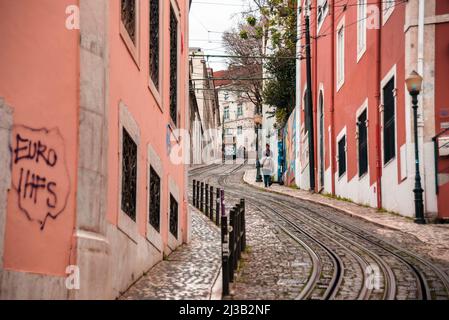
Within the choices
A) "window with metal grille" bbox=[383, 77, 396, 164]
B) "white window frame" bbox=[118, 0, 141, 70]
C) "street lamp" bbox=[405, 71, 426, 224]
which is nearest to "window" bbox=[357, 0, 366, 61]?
"window with metal grille" bbox=[383, 77, 396, 164]

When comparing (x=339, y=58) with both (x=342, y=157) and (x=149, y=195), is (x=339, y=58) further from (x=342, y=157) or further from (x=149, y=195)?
(x=149, y=195)

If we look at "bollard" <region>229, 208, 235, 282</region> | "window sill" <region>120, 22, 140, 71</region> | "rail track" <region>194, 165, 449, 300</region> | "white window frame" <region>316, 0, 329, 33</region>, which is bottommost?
"rail track" <region>194, 165, 449, 300</region>

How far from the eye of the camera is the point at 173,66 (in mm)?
12484

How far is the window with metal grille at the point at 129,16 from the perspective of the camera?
808cm

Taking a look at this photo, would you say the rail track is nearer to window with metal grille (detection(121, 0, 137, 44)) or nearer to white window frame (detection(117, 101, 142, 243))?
white window frame (detection(117, 101, 142, 243))

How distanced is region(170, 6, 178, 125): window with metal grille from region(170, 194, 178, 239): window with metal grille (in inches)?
60.0

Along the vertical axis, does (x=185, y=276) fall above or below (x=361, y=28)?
below

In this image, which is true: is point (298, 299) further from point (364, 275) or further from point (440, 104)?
point (440, 104)

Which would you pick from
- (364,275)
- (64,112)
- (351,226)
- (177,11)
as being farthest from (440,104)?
(64,112)

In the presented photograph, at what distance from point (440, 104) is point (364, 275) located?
666cm

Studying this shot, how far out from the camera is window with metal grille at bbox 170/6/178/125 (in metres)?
12.3

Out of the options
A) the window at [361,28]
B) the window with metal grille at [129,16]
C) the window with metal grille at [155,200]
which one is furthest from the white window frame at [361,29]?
the window with metal grille at [129,16]

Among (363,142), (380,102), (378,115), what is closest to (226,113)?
(363,142)

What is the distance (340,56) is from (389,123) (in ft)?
22.9
